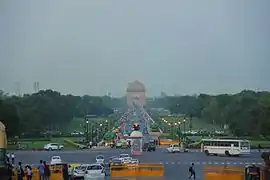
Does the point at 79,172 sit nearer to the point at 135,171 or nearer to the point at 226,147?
the point at 135,171

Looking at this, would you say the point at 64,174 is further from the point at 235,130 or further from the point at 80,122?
the point at 80,122

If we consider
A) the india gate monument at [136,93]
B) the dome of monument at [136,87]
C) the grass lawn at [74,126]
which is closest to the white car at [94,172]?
the grass lawn at [74,126]

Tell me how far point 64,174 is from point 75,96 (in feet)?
202

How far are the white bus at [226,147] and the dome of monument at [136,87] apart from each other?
107 meters

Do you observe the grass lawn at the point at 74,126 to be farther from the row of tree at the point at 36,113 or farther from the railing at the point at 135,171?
the railing at the point at 135,171

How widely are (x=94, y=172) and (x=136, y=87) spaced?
123009 mm

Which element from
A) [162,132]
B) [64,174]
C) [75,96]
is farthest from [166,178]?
[75,96]

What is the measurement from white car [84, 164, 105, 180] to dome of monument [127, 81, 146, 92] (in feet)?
398

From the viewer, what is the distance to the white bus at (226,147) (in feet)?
96.6

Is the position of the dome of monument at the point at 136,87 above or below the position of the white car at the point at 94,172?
above

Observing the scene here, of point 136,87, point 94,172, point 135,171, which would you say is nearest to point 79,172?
point 94,172

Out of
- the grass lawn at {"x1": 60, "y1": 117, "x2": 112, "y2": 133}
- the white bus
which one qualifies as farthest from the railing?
the grass lawn at {"x1": 60, "y1": 117, "x2": 112, "y2": 133}

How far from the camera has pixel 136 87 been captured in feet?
456

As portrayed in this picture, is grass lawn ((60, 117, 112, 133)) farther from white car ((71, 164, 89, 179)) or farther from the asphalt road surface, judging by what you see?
white car ((71, 164, 89, 179))
